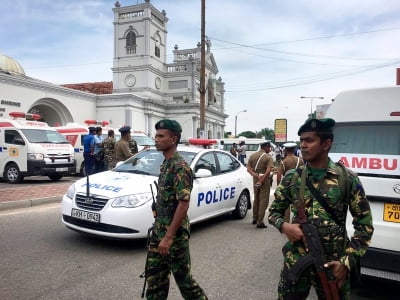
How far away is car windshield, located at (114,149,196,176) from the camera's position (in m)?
6.20

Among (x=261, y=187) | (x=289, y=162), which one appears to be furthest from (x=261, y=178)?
(x=289, y=162)

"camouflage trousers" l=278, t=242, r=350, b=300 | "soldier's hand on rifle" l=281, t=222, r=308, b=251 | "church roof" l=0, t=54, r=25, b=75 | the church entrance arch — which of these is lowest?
"camouflage trousers" l=278, t=242, r=350, b=300

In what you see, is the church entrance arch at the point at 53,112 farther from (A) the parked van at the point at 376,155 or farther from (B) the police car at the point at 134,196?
(A) the parked van at the point at 376,155

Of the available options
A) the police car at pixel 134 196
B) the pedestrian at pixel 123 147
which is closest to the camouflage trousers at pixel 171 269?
the police car at pixel 134 196

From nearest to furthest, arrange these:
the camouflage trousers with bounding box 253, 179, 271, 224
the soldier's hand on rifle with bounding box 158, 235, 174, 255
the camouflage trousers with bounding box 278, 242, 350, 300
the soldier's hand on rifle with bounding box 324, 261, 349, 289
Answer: the soldier's hand on rifle with bounding box 324, 261, 349, 289 → the camouflage trousers with bounding box 278, 242, 350, 300 → the soldier's hand on rifle with bounding box 158, 235, 174, 255 → the camouflage trousers with bounding box 253, 179, 271, 224

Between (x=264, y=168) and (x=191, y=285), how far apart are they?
4640 mm

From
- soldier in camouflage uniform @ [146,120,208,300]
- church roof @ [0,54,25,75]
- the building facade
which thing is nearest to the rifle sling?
soldier in camouflage uniform @ [146,120,208,300]

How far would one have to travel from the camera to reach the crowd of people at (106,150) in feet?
29.2

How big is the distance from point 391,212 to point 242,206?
14.6 feet

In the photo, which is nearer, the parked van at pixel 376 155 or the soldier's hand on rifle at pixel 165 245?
the soldier's hand on rifle at pixel 165 245

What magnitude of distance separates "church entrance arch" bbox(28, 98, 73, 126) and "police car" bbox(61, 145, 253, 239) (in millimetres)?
26621

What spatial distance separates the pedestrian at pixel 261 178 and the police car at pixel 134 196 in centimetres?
43

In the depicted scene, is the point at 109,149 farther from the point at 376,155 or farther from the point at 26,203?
the point at 376,155

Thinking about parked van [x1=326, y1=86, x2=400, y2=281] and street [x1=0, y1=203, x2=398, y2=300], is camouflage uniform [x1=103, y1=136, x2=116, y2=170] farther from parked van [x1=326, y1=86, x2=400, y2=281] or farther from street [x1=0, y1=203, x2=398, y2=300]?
parked van [x1=326, y1=86, x2=400, y2=281]
